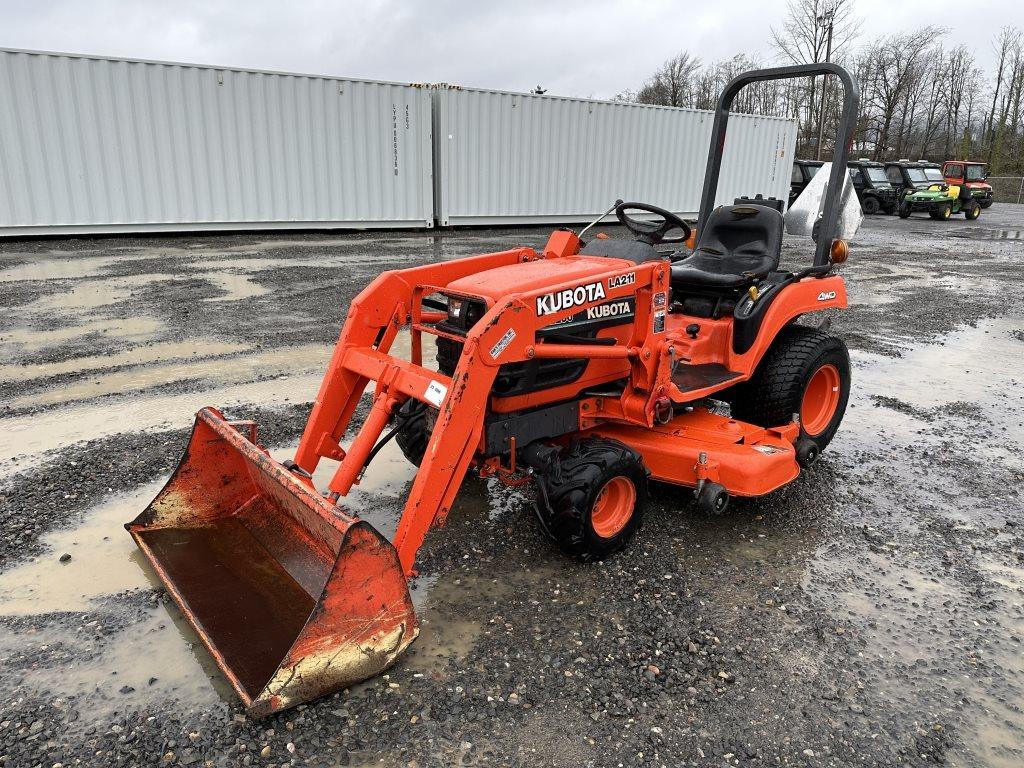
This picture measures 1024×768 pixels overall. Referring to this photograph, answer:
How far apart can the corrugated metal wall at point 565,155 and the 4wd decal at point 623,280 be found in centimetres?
1273

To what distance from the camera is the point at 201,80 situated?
504 inches

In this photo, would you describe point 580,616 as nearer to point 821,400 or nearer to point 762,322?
point 762,322

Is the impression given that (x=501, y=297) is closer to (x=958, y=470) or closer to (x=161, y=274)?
(x=958, y=470)

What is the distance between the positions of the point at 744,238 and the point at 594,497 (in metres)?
2.18

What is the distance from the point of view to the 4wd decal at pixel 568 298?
3.11 m

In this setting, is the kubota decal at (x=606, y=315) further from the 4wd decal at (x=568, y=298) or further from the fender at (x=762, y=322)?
the fender at (x=762, y=322)

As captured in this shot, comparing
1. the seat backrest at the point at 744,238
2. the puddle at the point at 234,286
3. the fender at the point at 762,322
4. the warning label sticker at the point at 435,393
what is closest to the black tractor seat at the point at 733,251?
the seat backrest at the point at 744,238

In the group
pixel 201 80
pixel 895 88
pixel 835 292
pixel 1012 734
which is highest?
pixel 895 88

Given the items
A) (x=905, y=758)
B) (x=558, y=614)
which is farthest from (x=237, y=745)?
(x=905, y=758)

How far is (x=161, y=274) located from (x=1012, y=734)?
395 inches

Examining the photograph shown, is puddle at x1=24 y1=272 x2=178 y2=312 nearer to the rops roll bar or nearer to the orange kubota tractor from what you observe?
the orange kubota tractor

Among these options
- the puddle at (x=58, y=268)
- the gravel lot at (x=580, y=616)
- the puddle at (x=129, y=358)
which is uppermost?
the puddle at (x=58, y=268)

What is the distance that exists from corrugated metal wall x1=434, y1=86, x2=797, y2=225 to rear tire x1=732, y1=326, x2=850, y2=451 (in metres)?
12.1

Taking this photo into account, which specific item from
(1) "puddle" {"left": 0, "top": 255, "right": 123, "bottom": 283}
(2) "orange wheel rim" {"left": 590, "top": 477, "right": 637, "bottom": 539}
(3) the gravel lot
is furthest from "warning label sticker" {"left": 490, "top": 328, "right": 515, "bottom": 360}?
(1) "puddle" {"left": 0, "top": 255, "right": 123, "bottom": 283}
